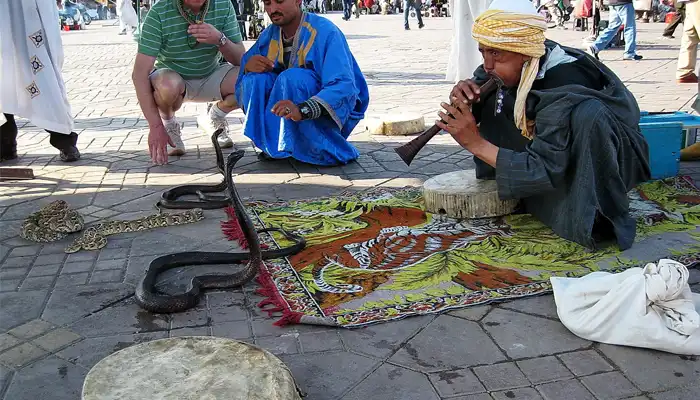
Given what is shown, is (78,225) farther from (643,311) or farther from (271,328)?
(643,311)

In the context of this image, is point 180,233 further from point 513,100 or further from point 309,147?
point 513,100

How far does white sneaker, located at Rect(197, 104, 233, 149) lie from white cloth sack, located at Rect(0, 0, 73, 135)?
3.42ft

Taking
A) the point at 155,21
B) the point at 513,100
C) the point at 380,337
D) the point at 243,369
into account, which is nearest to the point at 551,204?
the point at 513,100

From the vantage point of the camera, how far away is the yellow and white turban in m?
2.97

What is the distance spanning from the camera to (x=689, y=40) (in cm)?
713

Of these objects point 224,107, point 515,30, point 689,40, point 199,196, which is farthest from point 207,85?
point 689,40

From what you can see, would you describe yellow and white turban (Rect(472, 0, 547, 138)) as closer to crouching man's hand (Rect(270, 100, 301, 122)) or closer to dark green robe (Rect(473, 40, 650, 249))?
dark green robe (Rect(473, 40, 650, 249))

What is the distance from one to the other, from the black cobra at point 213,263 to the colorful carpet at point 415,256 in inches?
2.9

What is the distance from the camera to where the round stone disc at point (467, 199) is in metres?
3.39

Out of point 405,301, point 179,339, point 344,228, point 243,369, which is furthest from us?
point 344,228

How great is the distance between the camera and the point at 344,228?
346 centimetres

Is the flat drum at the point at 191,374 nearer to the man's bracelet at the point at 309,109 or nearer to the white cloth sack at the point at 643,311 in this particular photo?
the white cloth sack at the point at 643,311

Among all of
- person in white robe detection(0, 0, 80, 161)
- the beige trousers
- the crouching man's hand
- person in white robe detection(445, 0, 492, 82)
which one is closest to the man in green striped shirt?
person in white robe detection(0, 0, 80, 161)

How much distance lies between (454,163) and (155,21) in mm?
2139
